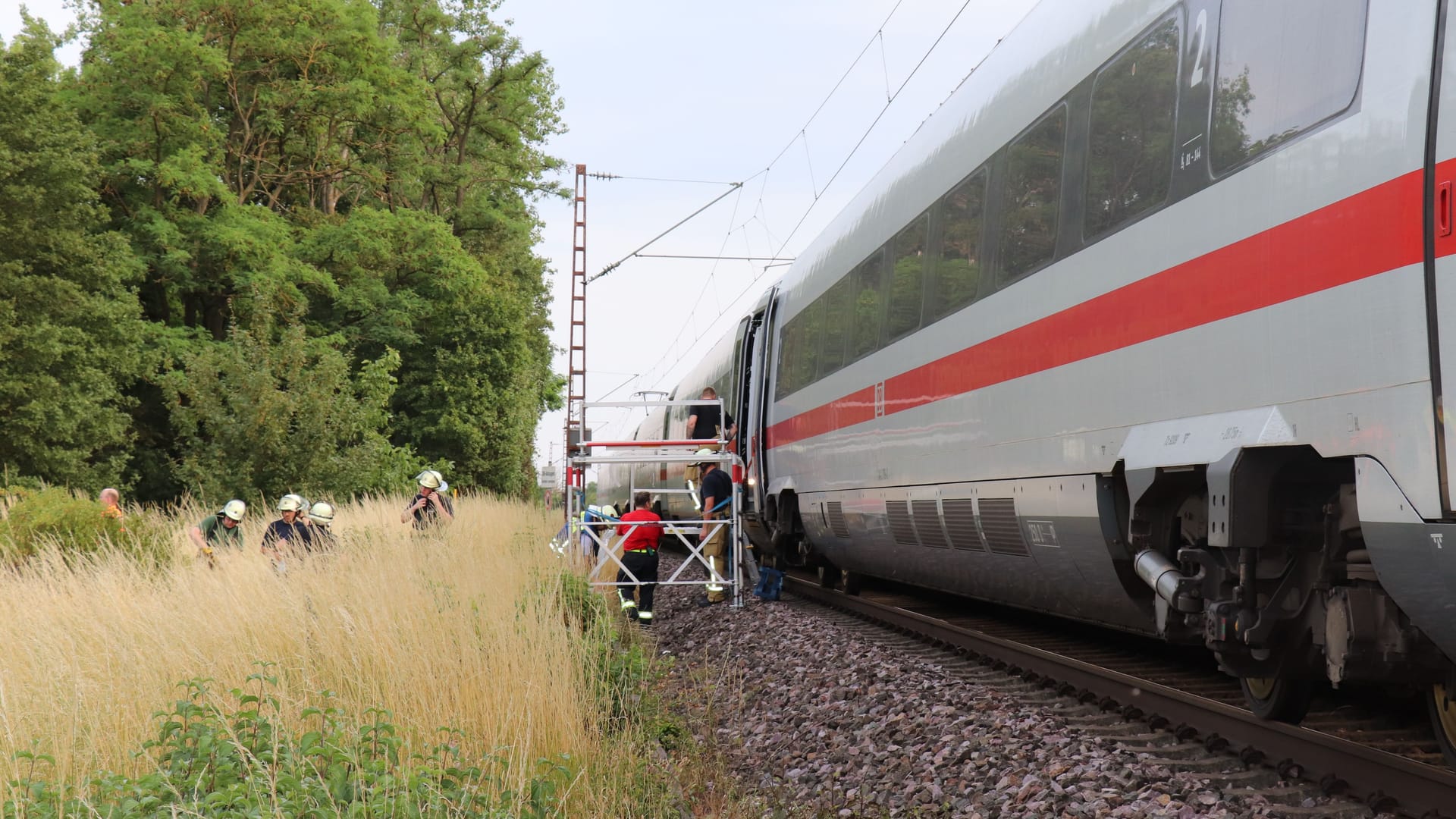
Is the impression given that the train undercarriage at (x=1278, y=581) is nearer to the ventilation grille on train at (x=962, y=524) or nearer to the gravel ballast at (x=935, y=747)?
the gravel ballast at (x=935, y=747)

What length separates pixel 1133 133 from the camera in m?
6.16

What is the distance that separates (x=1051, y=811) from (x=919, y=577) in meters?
5.23

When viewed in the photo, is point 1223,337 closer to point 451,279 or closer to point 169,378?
point 169,378

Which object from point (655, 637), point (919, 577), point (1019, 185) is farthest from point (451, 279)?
point (1019, 185)

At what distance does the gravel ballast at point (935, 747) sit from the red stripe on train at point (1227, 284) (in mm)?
1821

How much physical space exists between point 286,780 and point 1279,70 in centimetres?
445

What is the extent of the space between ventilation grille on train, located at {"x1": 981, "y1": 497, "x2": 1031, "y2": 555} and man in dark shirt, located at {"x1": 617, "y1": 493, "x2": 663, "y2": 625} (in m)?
5.84

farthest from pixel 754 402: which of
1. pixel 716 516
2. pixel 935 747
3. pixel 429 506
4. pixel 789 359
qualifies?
pixel 935 747

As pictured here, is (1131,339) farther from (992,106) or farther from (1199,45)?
(992,106)

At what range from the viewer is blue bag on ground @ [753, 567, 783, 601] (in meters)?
15.0

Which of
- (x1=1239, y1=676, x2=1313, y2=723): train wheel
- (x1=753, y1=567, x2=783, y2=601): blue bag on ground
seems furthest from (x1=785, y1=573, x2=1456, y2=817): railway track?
(x1=753, y1=567, x2=783, y2=601): blue bag on ground

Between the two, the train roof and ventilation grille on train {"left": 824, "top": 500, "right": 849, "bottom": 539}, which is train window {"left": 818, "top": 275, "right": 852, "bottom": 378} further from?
ventilation grille on train {"left": 824, "top": 500, "right": 849, "bottom": 539}

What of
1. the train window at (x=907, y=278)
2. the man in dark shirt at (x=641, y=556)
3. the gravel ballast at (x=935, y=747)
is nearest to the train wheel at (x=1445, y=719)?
the gravel ballast at (x=935, y=747)

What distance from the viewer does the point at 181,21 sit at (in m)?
30.8
